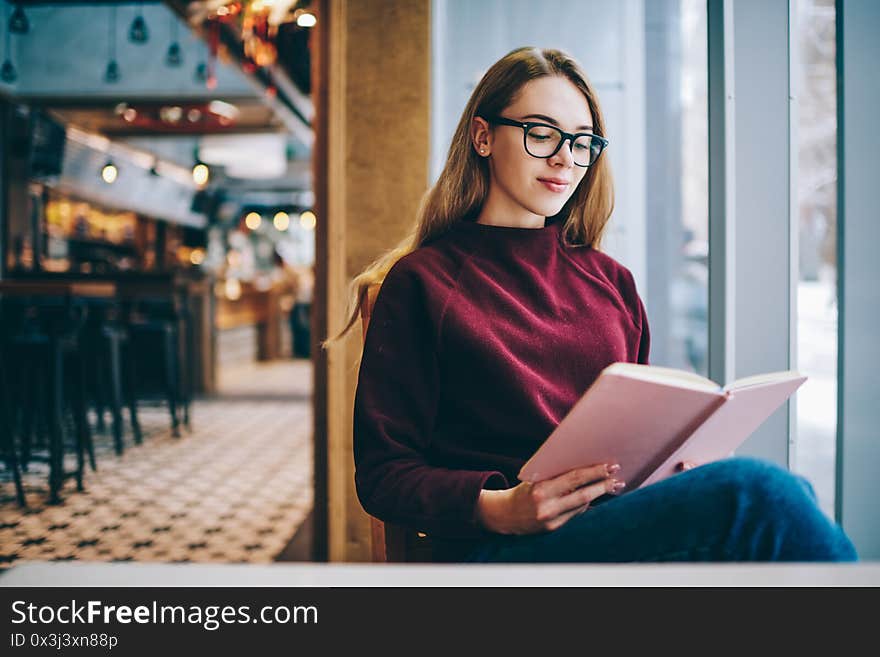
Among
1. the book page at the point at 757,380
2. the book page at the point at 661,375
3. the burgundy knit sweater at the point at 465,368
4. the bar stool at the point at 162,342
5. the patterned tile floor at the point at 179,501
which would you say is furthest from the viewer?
the bar stool at the point at 162,342

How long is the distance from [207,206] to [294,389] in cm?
517

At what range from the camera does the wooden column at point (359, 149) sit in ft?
6.81

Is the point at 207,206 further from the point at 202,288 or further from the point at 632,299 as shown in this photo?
the point at 632,299

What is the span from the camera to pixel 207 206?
11.4 m

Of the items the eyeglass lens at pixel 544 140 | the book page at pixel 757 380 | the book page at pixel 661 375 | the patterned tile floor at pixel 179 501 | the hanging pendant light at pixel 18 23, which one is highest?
Answer: the hanging pendant light at pixel 18 23

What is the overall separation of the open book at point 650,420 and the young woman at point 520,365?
0.12 ft

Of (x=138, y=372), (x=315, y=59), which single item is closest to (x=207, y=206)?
(x=138, y=372)

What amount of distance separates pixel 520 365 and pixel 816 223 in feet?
7.11

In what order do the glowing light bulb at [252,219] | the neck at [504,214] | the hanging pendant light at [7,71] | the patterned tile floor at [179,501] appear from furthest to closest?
the glowing light bulb at [252,219]
the hanging pendant light at [7,71]
the patterned tile floor at [179,501]
the neck at [504,214]

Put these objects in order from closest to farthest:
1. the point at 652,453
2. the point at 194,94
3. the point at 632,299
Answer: the point at 652,453 < the point at 632,299 < the point at 194,94

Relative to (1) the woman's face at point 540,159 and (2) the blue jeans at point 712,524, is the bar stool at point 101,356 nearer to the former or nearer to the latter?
(1) the woman's face at point 540,159

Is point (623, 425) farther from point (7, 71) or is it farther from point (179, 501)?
point (7, 71)

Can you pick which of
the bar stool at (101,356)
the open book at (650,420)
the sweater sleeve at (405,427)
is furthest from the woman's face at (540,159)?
the bar stool at (101,356)

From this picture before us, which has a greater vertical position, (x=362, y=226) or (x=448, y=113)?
(x=448, y=113)
